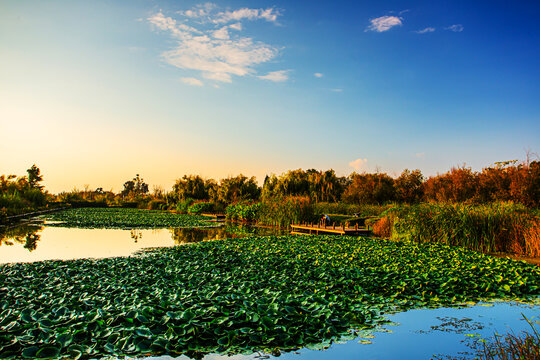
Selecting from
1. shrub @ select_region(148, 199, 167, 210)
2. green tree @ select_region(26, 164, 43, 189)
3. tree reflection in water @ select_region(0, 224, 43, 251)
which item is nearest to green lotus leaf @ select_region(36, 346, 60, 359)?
tree reflection in water @ select_region(0, 224, 43, 251)

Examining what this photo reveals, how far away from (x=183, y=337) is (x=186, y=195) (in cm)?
3261

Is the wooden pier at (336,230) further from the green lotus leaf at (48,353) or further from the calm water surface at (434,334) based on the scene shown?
the green lotus leaf at (48,353)

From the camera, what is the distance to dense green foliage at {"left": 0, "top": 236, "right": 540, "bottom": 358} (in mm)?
3666

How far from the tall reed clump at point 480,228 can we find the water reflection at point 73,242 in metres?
8.52

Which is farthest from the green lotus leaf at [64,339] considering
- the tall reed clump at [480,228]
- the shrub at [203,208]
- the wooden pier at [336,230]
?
the shrub at [203,208]

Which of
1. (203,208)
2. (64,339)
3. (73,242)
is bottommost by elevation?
(73,242)

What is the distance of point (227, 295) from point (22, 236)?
41.9 feet

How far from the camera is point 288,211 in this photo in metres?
18.8

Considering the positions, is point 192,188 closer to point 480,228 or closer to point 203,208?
point 203,208

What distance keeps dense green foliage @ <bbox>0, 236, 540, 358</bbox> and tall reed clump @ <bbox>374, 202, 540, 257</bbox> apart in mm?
1472

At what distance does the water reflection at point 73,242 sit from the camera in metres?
9.91

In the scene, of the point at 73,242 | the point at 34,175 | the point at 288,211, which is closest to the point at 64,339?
the point at 73,242

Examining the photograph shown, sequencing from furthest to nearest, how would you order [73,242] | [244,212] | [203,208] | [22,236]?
[203,208]
[244,212]
[22,236]
[73,242]

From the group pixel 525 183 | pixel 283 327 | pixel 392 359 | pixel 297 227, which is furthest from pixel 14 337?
pixel 525 183
